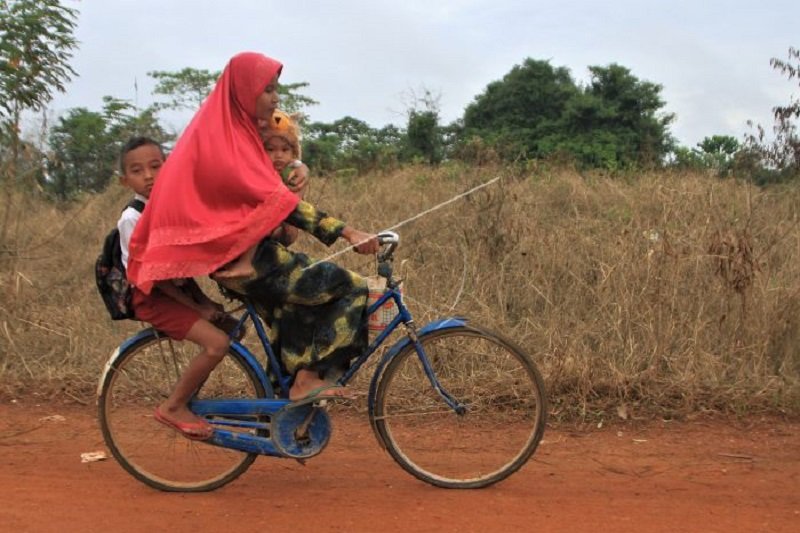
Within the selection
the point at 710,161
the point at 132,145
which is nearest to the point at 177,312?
the point at 132,145

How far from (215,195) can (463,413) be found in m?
1.59

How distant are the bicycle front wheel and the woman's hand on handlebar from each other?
21.4 inches

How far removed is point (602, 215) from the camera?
806cm

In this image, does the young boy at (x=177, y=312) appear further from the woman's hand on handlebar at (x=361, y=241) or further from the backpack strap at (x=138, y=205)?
the woman's hand on handlebar at (x=361, y=241)

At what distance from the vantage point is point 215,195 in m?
3.17

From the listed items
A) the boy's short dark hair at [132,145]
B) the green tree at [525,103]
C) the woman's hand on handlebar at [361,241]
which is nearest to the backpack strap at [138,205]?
the boy's short dark hair at [132,145]

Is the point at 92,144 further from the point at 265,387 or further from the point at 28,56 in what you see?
Answer: the point at 265,387

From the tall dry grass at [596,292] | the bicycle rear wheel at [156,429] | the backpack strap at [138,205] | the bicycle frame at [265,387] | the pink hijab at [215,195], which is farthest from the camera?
the tall dry grass at [596,292]

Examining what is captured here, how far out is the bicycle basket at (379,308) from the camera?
3.49 metres

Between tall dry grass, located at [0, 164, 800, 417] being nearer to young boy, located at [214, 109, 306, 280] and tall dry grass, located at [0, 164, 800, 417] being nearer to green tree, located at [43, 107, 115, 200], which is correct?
young boy, located at [214, 109, 306, 280]

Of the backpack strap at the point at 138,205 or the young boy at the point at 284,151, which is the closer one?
the backpack strap at the point at 138,205

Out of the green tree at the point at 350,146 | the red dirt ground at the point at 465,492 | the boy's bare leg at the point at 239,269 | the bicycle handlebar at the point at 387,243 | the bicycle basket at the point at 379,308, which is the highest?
the green tree at the point at 350,146

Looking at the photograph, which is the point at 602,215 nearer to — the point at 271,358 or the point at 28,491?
the point at 271,358

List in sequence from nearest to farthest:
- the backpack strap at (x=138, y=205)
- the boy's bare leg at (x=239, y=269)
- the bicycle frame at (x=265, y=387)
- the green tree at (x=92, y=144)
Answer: the boy's bare leg at (x=239, y=269), the backpack strap at (x=138, y=205), the bicycle frame at (x=265, y=387), the green tree at (x=92, y=144)
